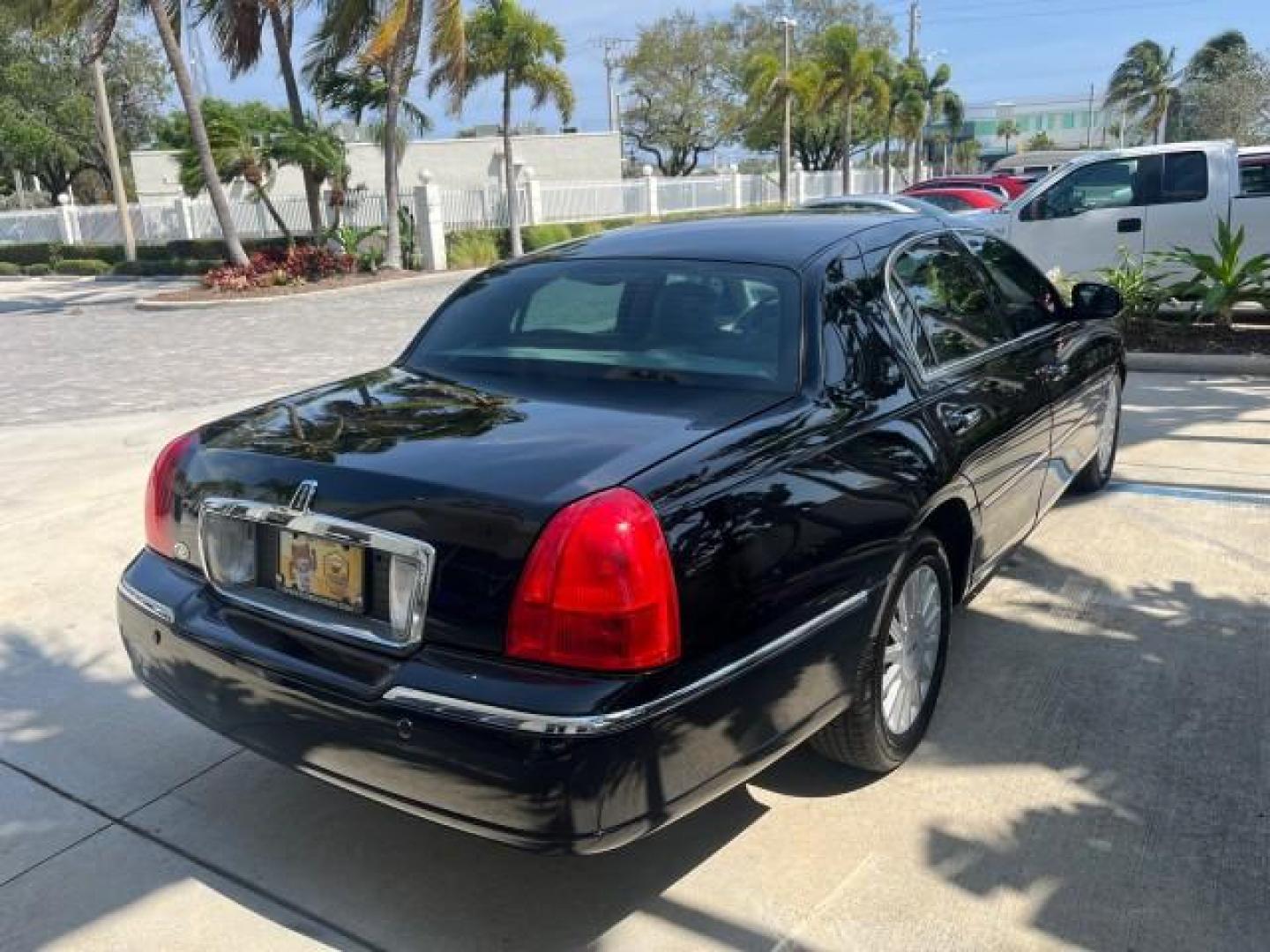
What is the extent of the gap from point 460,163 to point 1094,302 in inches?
1550

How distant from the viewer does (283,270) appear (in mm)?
21516

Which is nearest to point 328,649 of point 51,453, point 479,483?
point 479,483

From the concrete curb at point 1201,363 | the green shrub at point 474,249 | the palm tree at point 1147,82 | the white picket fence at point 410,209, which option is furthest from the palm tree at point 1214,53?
the concrete curb at point 1201,363

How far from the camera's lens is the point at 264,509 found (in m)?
2.69

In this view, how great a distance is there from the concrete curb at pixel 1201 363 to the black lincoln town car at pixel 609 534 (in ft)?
18.4

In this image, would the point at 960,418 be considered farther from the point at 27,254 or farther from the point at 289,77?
the point at 27,254

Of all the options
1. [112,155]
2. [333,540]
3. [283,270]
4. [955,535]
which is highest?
[112,155]

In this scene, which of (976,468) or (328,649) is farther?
(976,468)

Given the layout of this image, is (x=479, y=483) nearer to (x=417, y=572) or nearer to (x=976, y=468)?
(x=417, y=572)

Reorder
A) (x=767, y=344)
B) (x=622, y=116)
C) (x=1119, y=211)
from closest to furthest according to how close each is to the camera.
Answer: (x=767, y=344) → (x=1119, y=211) → (x=622, y=116)

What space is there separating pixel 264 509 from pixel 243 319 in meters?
15.7

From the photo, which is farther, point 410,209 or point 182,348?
point 410,209

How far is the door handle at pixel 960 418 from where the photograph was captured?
3326 mm

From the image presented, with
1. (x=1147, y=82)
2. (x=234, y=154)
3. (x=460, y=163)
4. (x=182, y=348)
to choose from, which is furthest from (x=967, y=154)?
(x=182, y=348)
